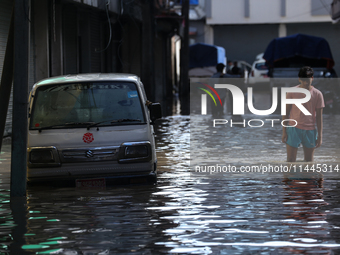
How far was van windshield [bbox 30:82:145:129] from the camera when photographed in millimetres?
8102

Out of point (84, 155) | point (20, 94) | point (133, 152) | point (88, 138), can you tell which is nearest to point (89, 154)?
point (84, 155)

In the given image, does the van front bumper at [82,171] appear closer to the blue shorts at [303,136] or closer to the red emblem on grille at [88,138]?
the red emblem on grille at [88,138]

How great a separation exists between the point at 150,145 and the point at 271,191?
1675 mm

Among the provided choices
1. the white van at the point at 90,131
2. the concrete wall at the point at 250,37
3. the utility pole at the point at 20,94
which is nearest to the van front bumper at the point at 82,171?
the white van at the point at 90,131

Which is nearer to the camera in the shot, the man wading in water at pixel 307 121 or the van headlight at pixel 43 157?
the van headlight at pixel 43 157

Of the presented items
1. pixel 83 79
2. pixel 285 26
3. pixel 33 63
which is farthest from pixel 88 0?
pixel 285 26

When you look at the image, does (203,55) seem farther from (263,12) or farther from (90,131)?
(90,131)

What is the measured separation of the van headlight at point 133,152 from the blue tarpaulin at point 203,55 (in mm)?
30185

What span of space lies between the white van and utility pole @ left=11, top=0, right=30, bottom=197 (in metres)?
0.23

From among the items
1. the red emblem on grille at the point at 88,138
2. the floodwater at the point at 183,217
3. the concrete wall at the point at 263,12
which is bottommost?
the floodwater at the point at 183,217

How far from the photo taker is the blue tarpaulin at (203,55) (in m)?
37.7

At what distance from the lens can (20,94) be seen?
24.7 feet

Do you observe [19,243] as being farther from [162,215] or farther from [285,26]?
[285,26]

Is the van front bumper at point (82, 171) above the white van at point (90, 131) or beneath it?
beneath
